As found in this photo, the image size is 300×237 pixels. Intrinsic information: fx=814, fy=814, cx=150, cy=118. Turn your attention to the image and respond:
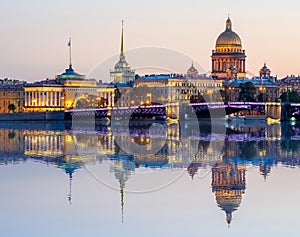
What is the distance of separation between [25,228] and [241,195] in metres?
4.26

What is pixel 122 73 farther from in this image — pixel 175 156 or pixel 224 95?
pixel 175 156

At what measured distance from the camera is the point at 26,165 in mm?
19141

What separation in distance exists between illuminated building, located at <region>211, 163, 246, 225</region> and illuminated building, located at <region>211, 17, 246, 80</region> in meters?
61.7

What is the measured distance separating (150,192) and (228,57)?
67.0 m

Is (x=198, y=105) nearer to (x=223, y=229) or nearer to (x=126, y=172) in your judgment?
(x=126, y=172)

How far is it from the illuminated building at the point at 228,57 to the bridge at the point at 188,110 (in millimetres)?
25944

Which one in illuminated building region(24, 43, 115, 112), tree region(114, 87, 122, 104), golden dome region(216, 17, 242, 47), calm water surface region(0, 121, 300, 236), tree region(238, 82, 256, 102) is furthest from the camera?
golden dome region(216, 17, 242, 47)

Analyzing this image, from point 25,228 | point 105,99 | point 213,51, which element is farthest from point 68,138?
point 213,51

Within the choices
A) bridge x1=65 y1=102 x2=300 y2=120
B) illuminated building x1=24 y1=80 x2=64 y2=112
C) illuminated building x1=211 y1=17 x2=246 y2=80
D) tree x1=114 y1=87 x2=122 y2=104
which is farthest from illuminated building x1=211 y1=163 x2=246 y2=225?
illuminated building x1=211 y1=17 x2=246 y2=80

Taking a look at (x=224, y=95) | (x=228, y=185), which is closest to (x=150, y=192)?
(x=228, y=185)

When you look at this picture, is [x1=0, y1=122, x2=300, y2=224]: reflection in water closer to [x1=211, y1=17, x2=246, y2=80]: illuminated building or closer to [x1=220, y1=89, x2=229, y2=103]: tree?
[x1=220, y1=89, x2=229, y2=103]: tree

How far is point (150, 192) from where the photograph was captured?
14.2 metres

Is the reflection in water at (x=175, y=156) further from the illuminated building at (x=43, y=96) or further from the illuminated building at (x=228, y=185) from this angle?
the illuminated building at (x=43, y=96)

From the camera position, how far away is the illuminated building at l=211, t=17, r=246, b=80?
262 feet
